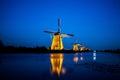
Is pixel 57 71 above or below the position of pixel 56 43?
below

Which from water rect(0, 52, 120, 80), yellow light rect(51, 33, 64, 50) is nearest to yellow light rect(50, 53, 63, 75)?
water rect(0, 52, 120, 80)

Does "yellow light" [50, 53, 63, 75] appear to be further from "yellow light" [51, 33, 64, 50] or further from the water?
"yellow light" [51, 33, 64, 50]

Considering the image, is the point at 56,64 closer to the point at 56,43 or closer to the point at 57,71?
the point at 57,71

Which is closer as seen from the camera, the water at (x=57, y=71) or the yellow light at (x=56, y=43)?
the water at (x=57, y=71)

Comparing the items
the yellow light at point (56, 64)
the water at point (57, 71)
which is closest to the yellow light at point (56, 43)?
the yellow light at point (56, 64)

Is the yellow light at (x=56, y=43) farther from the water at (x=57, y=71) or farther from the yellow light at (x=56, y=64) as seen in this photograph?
the water at (x=57, y=71)

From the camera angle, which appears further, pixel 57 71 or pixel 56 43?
pixel 56 43

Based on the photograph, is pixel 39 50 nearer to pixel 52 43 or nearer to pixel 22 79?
pixel 52 43

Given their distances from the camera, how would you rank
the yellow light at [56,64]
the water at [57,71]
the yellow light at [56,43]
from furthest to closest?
the yellow light at [56,43]
the yellow light at [56,64]
the water at [57,71]

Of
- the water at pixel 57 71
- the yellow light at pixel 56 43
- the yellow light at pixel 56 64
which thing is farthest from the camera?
the yellow light at pixel 56 43

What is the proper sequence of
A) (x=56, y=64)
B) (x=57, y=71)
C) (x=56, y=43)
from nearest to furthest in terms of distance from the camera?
(x=57, y=71), (x=56, y=64), (x=56, y=43)

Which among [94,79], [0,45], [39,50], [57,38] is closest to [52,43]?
[57,38]

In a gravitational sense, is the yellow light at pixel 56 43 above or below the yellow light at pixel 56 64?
above

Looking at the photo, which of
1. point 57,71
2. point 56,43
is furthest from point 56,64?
point 56,43
